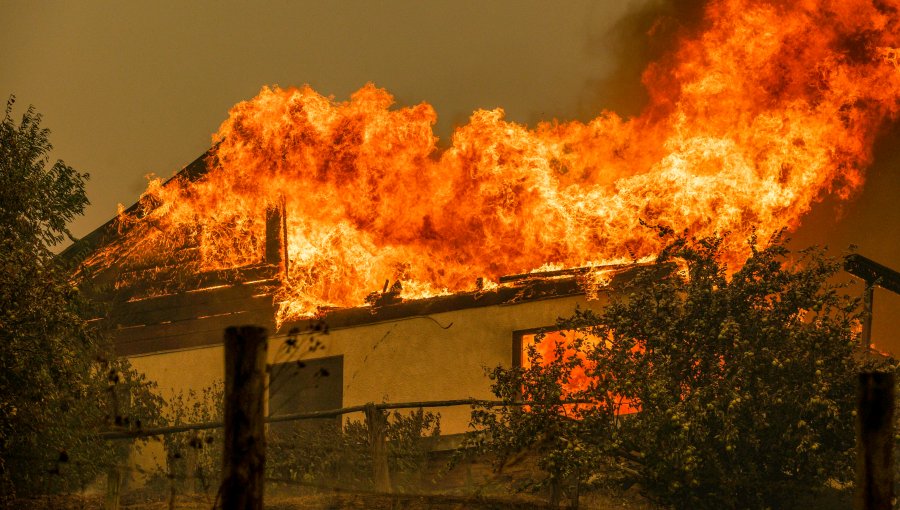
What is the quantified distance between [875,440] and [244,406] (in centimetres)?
481

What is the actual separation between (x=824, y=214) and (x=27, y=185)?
70.3 ft

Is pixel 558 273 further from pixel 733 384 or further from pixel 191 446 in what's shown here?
pixel 191 446

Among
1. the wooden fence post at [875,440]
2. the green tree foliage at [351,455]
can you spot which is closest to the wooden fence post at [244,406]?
the wooden fence post at [875,440]

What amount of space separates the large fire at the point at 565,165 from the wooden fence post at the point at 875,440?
12608mm

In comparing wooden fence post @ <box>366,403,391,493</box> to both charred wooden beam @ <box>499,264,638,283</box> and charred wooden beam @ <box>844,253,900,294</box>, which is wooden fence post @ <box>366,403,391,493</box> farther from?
charred wooden beam @ <box>844,253,900,294</box>

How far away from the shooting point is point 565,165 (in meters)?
25.6

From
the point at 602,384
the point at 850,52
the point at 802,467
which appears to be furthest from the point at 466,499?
the point at 850,52

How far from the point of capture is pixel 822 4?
24078 mm

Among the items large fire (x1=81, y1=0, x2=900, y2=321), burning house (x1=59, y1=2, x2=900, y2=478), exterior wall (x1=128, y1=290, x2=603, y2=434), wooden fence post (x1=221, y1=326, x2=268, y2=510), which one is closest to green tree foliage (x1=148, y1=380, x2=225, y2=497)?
burning house (x1=59, y1=2, x2=900, y2=478)

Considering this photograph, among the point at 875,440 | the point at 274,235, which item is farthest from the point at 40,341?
the point at 274,235

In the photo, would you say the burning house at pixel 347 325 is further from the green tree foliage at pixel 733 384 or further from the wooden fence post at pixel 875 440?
the wooden fence post at pixel 875 440

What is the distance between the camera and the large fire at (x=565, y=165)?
22.7m

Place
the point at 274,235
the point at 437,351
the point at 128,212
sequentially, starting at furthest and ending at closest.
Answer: the point at 128,212, the point at 274,235, the point at 437,351

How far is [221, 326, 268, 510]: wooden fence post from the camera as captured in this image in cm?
833
